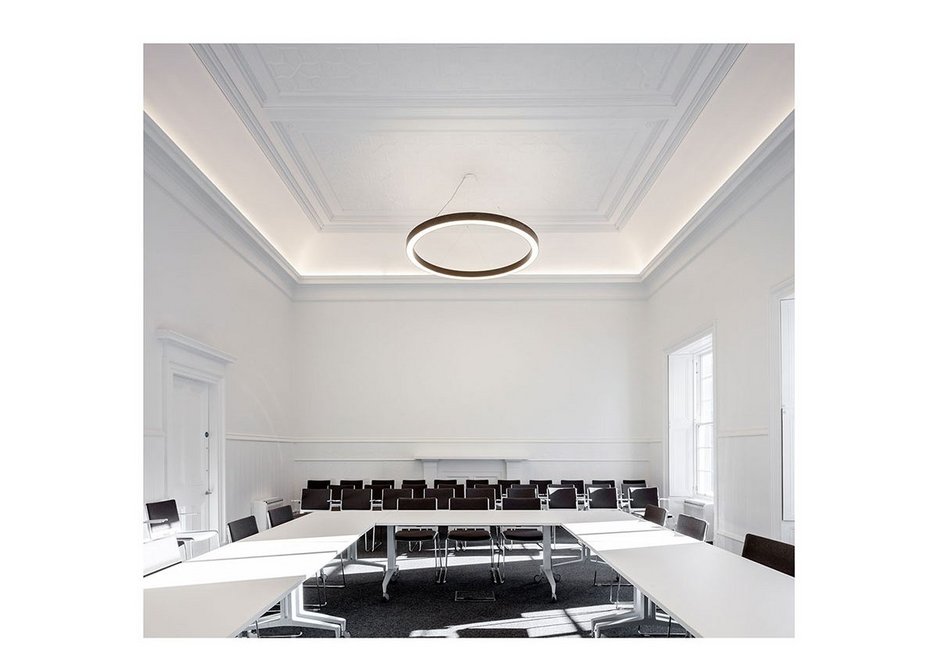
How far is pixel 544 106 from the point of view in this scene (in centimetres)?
699

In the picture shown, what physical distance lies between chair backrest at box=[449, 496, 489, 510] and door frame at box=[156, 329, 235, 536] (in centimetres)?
286

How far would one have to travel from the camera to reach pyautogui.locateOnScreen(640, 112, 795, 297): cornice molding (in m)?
6.09

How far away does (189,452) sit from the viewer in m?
7.35

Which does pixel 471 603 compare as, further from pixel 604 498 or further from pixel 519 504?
pixel 604 498

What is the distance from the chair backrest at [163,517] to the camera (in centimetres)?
575

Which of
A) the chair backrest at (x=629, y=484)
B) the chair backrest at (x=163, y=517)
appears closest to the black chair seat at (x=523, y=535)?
the chair backrest at (x=163, y=517)

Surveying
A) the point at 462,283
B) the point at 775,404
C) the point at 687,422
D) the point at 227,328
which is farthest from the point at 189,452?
the point at 687,422

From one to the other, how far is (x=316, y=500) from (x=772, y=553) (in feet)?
19.6

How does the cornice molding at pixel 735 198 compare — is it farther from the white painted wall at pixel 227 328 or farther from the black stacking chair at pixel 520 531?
the white painted wall at pixel 227 328

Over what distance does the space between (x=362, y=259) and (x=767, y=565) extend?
29.4 feet

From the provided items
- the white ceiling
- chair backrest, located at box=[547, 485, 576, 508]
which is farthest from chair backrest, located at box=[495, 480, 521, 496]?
the white ceiling

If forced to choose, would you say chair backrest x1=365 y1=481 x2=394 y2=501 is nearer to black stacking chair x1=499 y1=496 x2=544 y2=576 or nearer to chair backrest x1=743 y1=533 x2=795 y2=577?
black stacking chair x1=499 y1=496 x2=544 y2=576
